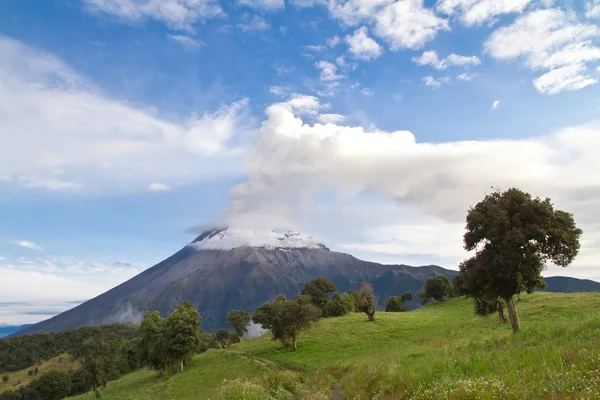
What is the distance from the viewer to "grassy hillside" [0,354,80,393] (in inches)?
6590

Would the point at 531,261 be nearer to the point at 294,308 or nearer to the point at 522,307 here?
the point at 522,307

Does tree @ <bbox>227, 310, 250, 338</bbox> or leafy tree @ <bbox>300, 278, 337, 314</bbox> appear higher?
leafy tree @ <bbox>300, 278, 337, 314</bbox>

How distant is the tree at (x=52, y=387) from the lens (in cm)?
12238

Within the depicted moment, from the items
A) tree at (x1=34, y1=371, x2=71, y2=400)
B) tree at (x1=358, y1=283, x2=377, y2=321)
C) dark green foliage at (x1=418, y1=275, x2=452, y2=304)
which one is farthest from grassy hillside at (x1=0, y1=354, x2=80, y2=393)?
dark green foliage at (x1=418, y1=275, x2=452, y2=304)

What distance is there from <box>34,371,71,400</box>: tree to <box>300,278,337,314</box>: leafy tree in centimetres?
9659

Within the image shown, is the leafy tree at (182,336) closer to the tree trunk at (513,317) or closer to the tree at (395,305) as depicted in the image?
the tree trunk at (513,317)

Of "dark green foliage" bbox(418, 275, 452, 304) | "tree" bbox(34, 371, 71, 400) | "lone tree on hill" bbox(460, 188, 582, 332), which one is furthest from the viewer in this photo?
"tree" bbox(34, 371, 71, 400)

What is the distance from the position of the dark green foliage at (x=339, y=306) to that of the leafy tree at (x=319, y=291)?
4.50 meters

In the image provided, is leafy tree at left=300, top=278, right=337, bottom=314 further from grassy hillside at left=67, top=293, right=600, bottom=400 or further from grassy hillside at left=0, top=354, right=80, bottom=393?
grassy hillside at left=0, top=354, right=80, bottom=393

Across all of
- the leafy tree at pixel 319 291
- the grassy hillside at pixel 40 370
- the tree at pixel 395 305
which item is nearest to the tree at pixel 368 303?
the leafy tree at pixel 319 291

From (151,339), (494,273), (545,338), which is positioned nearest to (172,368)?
(151,339)

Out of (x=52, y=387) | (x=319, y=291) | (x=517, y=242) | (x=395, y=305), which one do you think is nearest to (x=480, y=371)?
(x=517, y=242)

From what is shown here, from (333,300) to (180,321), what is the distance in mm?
48590

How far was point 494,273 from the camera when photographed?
30.1 meters
